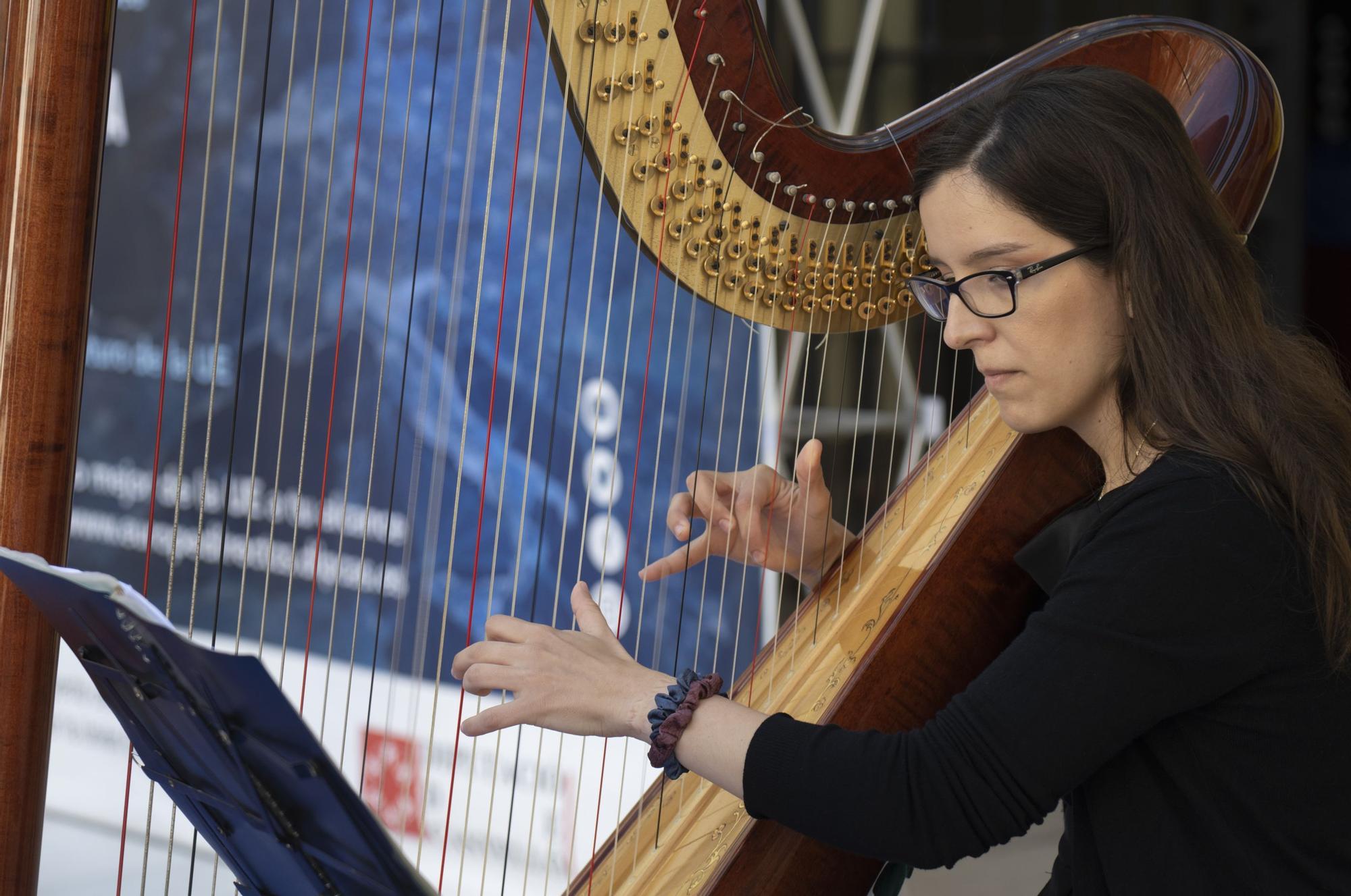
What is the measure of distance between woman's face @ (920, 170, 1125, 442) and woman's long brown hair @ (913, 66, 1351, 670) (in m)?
0.01

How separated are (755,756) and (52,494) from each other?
0.52m

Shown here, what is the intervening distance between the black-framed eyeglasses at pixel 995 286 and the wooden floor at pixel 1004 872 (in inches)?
38.6

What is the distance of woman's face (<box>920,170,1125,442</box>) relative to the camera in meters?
1.00

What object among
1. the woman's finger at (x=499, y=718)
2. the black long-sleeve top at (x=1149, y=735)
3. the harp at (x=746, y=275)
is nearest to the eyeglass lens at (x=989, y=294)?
the black long-sleeve top at (x=1149, y=735)

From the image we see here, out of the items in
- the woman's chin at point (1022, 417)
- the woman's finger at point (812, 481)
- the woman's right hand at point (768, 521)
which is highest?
the woman's chin at point (1022, 417)

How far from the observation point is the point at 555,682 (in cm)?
95

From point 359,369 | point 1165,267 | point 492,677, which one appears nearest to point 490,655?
point 492,677

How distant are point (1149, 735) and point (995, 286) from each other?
1.22 ft

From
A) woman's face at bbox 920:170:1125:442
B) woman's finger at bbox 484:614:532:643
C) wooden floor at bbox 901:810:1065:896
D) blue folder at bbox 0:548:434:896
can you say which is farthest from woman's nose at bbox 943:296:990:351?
wooden floor at bbox 901:810:1065:896

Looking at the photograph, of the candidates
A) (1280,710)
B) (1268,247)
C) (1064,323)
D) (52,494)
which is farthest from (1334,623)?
(1268,247)

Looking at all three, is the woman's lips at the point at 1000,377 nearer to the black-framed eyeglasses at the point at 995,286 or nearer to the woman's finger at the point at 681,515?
the black-framed eyeglasses at the point at 995,286

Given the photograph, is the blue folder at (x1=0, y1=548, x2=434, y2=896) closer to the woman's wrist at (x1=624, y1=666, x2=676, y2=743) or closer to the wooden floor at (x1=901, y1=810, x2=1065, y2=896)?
the woman's wrist at (x1=624, y1=666, x2=676, y2=743)

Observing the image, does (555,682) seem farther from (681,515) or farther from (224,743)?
(681,515)

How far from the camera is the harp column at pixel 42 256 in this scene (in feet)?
2.63
